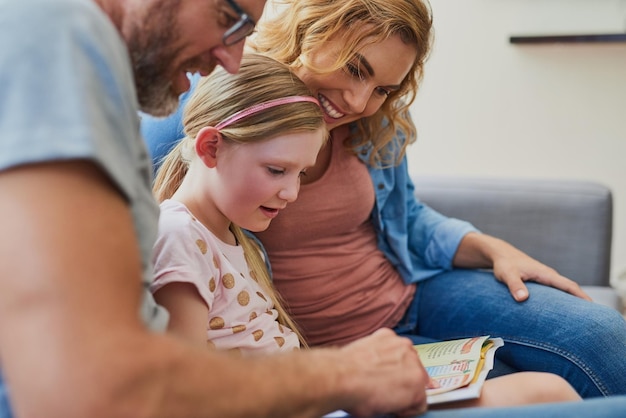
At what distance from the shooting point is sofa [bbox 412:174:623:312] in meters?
2.00

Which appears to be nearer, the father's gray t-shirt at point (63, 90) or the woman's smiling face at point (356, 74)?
the father's gray t-shirt at point (63, 90)

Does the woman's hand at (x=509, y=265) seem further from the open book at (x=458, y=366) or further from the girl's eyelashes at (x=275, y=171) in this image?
the girl's eyelashes at (x=275, y=171)

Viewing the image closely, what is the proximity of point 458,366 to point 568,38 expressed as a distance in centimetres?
160

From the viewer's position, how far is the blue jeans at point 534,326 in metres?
1.34

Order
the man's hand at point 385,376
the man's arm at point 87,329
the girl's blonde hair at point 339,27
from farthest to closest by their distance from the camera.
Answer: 1. the girl's blonde hair at point 339,27
2. the man's hand at point 385,376
3. the man's arm at point 87,329

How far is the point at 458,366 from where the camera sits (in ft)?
3.81

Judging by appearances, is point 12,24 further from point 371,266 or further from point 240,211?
point 371,266

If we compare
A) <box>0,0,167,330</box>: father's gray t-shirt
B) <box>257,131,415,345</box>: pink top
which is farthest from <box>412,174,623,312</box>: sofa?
<box>0,0,167,330</box>: father's gray t-shirt

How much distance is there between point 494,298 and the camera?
149cm

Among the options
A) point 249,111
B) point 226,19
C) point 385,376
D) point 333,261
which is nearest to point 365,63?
point 249,111

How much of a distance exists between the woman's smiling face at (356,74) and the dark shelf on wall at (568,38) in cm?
120

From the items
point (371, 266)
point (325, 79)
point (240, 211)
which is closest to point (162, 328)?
point (240, 211)

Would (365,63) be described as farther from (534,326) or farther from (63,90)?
(63,90)

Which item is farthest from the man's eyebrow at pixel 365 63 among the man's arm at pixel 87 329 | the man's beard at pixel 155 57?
the man's arm at pixel 87 329
